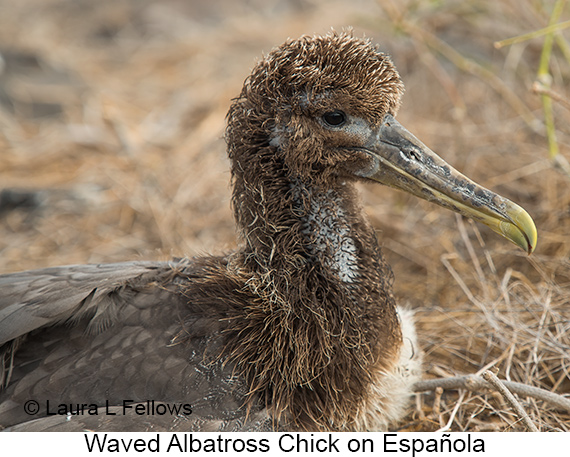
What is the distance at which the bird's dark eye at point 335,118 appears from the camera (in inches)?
92.3

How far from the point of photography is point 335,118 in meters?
2.36

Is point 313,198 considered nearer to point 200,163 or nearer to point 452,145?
point 452,145

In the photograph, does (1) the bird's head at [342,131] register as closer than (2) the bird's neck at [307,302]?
Yes

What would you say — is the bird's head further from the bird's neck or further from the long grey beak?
the bird's neck

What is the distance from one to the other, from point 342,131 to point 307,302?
2.25 ft

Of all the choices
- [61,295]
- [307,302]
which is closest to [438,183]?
[307,302]

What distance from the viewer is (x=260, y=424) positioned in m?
2.38

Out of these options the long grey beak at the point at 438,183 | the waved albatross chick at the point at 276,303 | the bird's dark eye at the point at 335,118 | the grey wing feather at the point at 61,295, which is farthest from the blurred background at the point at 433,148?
the bird's dark eye at the point at 335,118

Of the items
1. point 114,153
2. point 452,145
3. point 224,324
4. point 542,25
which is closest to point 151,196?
point 114,153

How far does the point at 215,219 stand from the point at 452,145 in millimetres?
1940

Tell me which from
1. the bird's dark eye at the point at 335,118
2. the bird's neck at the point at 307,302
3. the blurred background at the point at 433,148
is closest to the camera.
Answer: the bird's dark eye at the point at 335,118

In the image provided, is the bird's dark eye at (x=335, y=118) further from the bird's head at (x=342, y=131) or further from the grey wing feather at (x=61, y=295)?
the grey wing feather at (x=61, y=295)

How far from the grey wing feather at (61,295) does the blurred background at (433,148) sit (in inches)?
18.1

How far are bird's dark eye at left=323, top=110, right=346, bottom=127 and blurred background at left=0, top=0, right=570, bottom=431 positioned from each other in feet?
3.48
